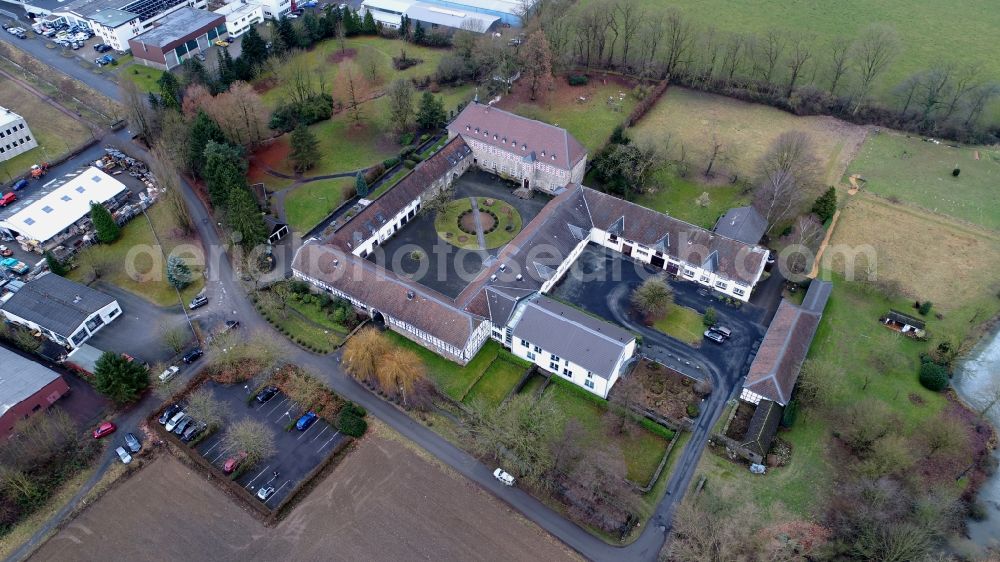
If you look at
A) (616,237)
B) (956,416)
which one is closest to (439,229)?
(616,237)

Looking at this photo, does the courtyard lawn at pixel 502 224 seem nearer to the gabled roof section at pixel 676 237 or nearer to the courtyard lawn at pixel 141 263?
the gabled roof section at pixel 676 237

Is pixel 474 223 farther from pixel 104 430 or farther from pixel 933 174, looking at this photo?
pixel 933 174

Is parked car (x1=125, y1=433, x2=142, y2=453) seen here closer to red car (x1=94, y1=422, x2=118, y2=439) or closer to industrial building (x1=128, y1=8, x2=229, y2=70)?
red car (x1=94, y1=422, x2=118, y2=439)

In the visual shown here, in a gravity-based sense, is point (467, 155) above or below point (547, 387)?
above

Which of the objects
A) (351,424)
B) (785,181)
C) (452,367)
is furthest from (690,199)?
(351,424)

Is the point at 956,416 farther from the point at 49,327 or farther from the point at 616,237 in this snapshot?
the point at 49,327

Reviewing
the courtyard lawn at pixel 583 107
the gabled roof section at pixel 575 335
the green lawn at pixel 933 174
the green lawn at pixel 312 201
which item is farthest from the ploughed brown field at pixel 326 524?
the green lawn at pixel 933 174

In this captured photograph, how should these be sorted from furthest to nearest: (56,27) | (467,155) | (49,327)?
1. (56,27)
2. (467,155)
3. (49,327)

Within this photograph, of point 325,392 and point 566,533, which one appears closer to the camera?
point 566,533

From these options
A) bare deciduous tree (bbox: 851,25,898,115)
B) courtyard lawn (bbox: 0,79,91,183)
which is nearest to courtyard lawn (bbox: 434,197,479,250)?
courtyard lawn (bbox: 0,79,91,183)

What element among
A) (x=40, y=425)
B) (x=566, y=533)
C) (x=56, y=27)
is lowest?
(x=566, y=533)
